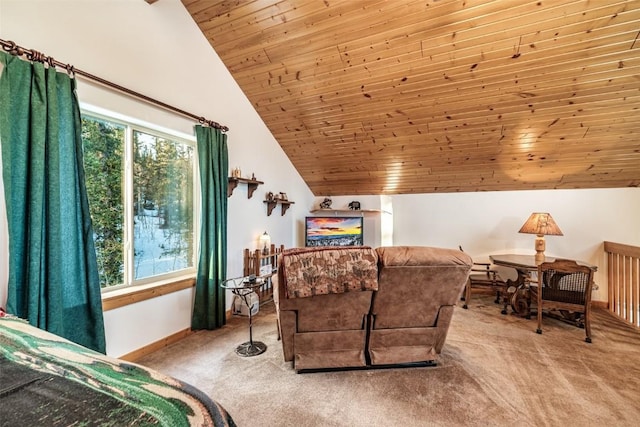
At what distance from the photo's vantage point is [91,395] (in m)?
0.78

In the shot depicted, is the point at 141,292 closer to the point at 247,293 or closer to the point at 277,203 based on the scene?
the point at 247,293

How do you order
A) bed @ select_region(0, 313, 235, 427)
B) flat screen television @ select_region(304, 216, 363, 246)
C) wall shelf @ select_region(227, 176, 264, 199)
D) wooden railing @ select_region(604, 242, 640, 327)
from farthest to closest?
flat screen television @ select_region(304, 216, 363, 246)
wall shelf @ select_region(227, 176, 264, 199)
wooden railing @ select_region(604, 242, 640, 327)
bed @ select_region(0, 313, 235, 427)

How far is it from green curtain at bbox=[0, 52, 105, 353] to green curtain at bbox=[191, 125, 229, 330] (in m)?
1.06

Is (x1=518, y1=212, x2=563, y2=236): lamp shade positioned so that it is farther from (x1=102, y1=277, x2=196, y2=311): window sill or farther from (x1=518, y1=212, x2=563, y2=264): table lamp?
(x1=102, y1=277, x2=196, y2=311): window sill

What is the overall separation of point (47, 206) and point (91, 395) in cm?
178

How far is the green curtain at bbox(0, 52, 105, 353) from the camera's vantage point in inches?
71.6

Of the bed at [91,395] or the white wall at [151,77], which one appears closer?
the bed at [91,395]

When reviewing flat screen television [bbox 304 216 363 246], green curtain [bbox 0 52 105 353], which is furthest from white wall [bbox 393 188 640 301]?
green curtain [bbox 0 52 105 353]

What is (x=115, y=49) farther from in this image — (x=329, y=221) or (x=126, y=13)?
(x=329, y=221)

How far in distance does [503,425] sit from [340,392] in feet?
3.43

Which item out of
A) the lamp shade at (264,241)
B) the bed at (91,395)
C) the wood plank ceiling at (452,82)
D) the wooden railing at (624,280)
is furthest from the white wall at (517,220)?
the bed at (91,395)

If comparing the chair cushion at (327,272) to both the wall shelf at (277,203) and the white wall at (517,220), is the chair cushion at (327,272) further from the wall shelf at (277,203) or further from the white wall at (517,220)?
the white wall at (517,220)

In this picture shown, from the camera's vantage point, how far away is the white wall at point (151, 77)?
6.84ft

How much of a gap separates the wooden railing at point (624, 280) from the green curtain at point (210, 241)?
4954mm
